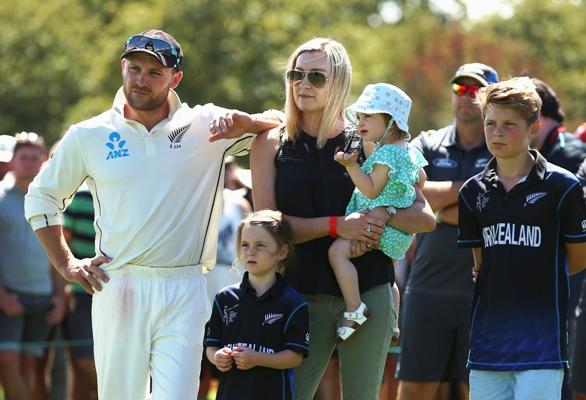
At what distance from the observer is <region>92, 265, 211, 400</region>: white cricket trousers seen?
657cm

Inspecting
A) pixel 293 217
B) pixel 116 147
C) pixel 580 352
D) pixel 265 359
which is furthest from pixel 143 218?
pixel 580 352

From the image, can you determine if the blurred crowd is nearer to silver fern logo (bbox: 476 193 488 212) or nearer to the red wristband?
silver fern logo (bbox: 476 193 488 212)

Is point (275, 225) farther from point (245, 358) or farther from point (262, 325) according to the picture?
point (245, 358)

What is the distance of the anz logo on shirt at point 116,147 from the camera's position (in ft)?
21.7

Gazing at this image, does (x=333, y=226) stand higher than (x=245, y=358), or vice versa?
(x=333, y=226)

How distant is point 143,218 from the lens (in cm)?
659

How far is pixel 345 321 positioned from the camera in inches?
242

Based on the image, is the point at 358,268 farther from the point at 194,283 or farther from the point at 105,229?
the point at 105,229

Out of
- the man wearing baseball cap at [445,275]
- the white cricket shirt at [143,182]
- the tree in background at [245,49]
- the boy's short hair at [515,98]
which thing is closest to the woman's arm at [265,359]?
the white cricket shirt at [143,182]

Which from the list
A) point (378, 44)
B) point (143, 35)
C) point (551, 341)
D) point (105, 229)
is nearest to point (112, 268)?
point (105, 229)

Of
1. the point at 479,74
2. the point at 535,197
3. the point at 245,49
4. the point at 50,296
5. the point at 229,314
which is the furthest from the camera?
the point at 245,49

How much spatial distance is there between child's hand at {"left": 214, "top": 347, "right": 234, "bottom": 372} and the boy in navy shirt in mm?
1264

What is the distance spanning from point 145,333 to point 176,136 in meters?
1.11

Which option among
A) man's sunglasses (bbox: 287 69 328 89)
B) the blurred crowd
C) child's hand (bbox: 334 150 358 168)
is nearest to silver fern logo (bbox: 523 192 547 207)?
child's hand (bbox: 334 150 358 168)
